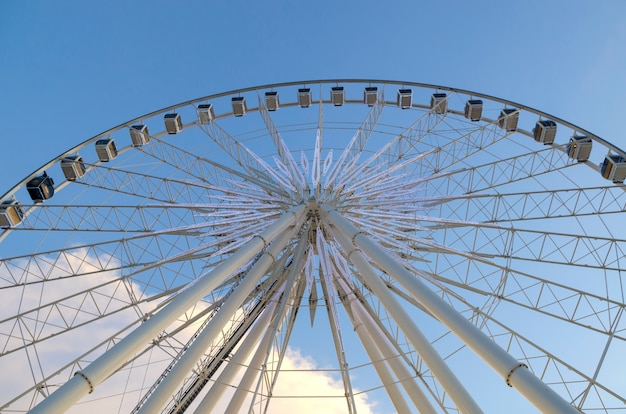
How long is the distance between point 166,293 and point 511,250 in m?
11.8

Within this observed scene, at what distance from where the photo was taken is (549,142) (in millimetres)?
21500

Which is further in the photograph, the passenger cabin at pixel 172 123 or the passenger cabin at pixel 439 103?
the passenger cabin at pixel 439 103

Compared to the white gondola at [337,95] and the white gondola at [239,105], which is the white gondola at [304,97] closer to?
the white gondola at [337,95]

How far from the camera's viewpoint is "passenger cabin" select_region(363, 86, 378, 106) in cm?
2409

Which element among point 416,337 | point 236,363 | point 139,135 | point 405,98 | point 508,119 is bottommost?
point 416,337

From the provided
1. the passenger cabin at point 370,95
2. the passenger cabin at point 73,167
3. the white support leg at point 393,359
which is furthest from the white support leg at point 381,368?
the passenger cabin at point 73,167

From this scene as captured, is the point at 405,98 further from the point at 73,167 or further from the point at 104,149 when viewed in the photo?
the point at 73,167

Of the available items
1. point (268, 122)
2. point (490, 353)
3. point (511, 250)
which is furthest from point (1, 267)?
point (511, 250)

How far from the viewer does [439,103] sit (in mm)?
22781

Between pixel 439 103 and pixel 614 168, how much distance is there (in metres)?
7.34

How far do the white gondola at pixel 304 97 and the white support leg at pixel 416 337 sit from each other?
10.1m

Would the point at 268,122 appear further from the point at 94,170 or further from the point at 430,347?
the point at 430,347

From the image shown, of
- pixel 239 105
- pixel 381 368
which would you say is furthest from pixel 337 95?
pixel 381 368

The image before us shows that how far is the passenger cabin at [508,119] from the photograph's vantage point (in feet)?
71.5
